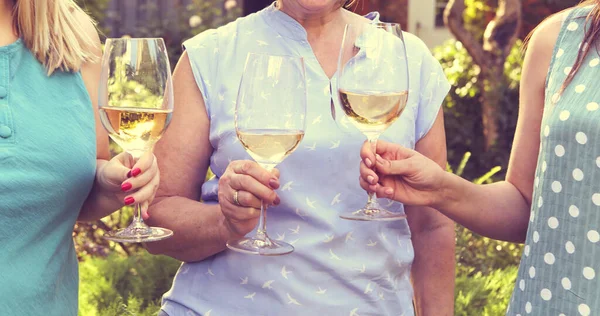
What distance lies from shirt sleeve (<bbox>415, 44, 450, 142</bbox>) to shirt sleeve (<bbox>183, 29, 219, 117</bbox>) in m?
0.60

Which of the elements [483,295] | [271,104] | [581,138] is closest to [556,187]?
[581,138]

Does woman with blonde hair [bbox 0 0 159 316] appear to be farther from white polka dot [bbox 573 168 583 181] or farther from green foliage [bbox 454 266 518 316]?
green foliage [bbox 454 266 518 316]

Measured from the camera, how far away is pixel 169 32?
481 inches

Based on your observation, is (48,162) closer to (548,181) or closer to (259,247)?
(259,247)

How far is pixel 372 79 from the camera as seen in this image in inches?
84.6

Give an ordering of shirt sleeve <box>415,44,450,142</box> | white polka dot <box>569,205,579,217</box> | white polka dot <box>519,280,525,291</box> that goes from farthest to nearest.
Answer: shirt sleeve <box>415,44,450,142</box> < white polka dot <box>519,280,525,291</box> < white polka dot <box>569,205,579,217</box>

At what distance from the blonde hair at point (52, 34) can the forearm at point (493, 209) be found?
1043 millimetres

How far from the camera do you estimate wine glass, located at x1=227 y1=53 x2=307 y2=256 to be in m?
1.99

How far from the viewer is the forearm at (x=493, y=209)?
2.46 m

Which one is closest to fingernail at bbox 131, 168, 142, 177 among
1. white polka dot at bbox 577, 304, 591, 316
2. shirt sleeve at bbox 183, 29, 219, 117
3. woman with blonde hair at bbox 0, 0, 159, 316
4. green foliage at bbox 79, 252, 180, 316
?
woman with blonde hair at bbox 0, 0, 159, 316

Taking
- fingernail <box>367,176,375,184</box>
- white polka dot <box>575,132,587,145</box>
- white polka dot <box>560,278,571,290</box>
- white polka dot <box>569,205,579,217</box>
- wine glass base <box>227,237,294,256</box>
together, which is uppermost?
white polka dot <box>575,132,587,145</box>

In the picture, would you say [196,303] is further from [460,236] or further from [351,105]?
[460,236]

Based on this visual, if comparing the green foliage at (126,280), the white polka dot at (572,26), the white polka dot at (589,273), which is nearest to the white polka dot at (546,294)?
the white polka dot at (589,273)

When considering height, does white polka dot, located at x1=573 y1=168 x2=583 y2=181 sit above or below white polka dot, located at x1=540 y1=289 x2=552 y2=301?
above
